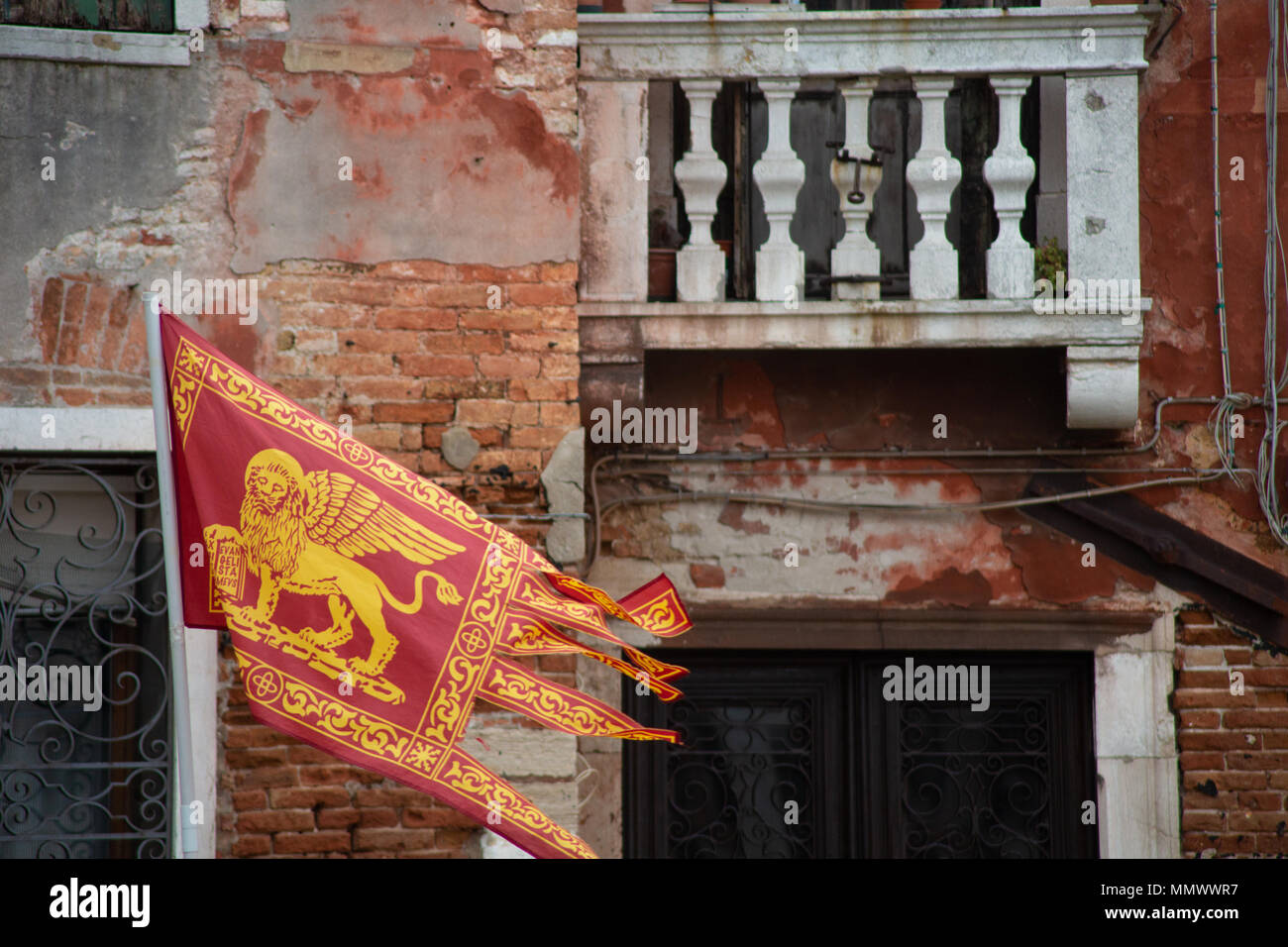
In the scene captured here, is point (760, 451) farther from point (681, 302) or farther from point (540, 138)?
point (540, 138)

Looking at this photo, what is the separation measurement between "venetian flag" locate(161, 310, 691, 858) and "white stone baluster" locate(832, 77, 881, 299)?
2106 mm

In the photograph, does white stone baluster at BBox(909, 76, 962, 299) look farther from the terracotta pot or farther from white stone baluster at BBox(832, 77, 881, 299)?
the terracotta pot

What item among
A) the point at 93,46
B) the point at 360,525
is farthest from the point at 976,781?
the point at 93,46

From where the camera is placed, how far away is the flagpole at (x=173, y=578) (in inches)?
132

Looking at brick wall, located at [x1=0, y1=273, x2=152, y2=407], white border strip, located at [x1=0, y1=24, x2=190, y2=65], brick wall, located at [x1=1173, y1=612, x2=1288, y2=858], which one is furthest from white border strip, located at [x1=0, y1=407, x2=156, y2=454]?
brick wall, located at [x1=1173, y1=612, x2=1288, y2=858]

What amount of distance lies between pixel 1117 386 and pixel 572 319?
1999 millimetres

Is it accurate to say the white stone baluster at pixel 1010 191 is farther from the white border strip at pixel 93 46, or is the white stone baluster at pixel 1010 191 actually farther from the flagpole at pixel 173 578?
the flagpole at pixel 173 578

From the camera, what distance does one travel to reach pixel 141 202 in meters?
4.85

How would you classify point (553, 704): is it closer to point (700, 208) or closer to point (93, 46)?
point (700, 208)

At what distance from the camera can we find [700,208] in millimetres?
5281

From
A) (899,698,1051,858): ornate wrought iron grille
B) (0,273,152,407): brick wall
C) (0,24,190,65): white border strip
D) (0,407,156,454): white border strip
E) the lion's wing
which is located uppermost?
(0,24,190,65): white border strip

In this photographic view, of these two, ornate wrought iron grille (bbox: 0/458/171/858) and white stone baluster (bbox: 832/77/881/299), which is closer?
ornate wrought iron grille (bbox: 0/458/171/858)

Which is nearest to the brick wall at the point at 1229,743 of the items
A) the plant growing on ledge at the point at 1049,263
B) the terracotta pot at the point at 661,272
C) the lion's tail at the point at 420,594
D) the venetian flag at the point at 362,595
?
the plant growing on ledge at the point at 1049,263

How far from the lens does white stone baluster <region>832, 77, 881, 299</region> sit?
→ 5.27m
